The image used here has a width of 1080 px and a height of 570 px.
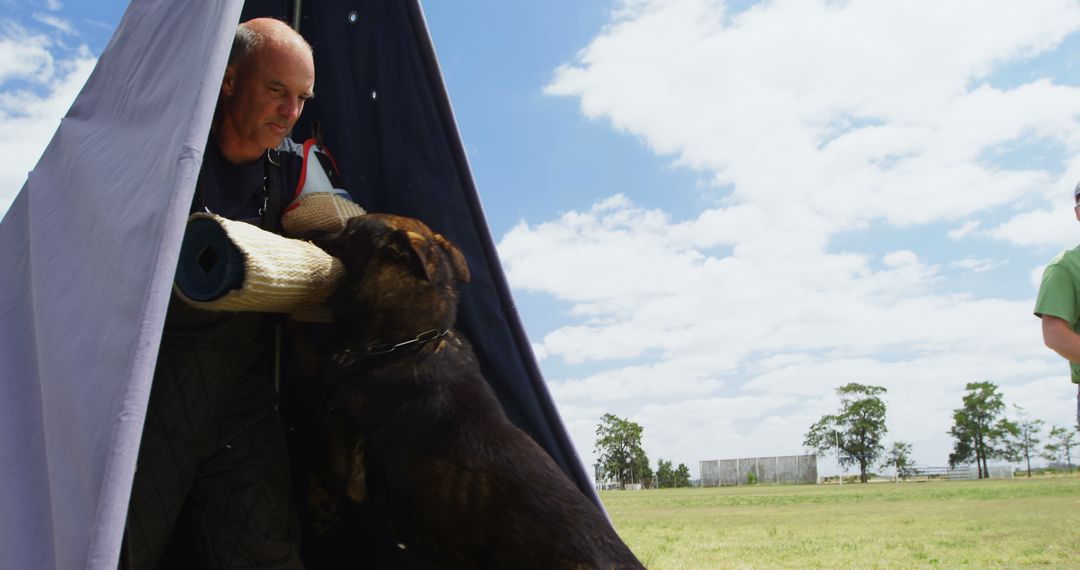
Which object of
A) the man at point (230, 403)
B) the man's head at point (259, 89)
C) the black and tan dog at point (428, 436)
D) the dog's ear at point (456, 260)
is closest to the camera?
the black and tan dog at point (428, 436)

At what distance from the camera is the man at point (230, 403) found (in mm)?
2666

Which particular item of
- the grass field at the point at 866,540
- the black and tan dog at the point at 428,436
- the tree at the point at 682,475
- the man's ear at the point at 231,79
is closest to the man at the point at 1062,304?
the grass field at the point at 866,540

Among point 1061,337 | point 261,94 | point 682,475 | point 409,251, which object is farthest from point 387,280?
point 682,475

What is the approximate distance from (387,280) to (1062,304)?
3.73m

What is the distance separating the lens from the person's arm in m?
4.35

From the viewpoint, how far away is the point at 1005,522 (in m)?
10.8

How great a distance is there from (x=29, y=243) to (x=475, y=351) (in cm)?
168

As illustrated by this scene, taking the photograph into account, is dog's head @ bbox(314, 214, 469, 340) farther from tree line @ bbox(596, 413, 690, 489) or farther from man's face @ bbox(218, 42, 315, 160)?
tree line @ bbox(596, 413, 690, 489)

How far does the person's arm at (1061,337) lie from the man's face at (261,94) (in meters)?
4.08

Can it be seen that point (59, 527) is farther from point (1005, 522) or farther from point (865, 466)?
point (865, 466)

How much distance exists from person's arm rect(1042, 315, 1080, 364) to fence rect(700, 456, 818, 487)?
203ft

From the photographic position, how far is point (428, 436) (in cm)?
269

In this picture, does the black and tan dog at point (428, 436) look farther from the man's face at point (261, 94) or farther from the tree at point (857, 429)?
the tree at point (857, 429)

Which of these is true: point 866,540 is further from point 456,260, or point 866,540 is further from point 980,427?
point 980,427
